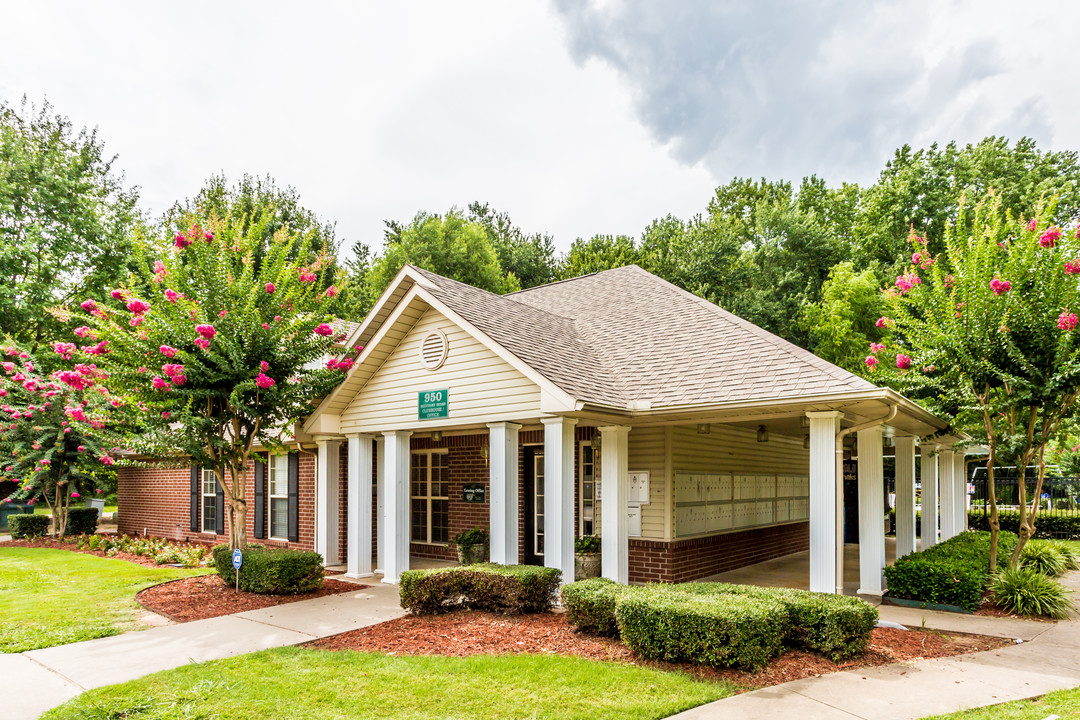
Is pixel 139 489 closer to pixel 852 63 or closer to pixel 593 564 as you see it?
pixel 593 564

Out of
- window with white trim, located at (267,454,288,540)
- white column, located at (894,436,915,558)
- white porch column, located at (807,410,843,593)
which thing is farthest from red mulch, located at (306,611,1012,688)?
window with white trim, located at (267,454,288,540)

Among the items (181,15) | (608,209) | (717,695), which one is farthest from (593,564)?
(608,209)

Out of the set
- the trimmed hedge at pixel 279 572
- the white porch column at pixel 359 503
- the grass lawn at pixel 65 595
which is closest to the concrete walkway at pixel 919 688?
the trimmed hedge at pixel 279 572

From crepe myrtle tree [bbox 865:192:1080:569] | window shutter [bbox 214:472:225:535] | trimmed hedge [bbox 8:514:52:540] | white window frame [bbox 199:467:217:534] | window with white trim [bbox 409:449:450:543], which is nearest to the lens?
crepe myrtle tree [bbox 865:192:1080:569]

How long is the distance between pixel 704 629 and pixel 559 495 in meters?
3.20

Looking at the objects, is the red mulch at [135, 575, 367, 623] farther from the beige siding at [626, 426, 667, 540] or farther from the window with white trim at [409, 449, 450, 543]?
the beige siding at [626, 426, 667, 540]

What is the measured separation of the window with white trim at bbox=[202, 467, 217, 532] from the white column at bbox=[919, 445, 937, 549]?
15.9m

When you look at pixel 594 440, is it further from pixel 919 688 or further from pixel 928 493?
pixel 928 493

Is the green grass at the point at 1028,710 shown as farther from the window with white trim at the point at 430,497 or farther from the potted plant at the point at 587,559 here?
the window with white trim at the point at 430,497

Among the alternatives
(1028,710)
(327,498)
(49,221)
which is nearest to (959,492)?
(1028,710)

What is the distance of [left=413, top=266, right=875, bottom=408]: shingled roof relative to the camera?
8789 millimetres

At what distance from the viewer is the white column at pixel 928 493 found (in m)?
14.5

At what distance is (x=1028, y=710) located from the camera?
5.18 meters

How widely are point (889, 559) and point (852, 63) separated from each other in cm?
1045
